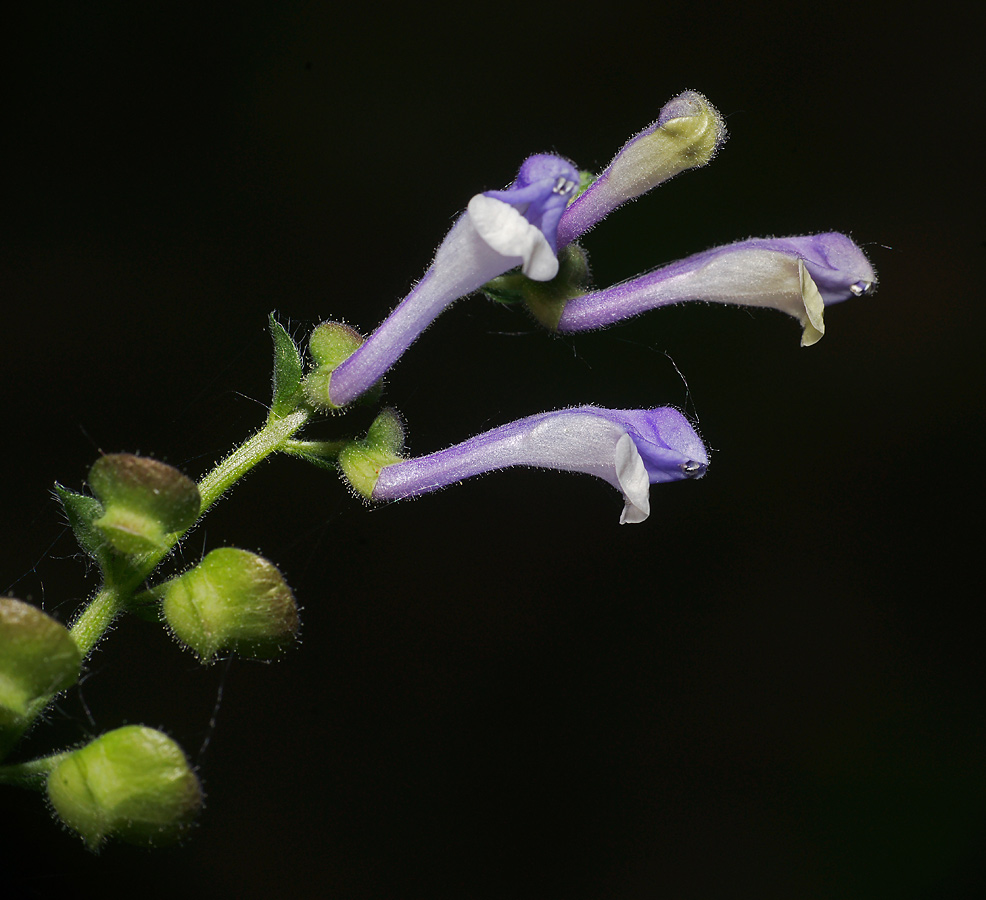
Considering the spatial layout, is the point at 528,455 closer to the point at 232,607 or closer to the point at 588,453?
the point at 588,453

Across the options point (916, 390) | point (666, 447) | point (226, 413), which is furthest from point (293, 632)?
point (916, 390)

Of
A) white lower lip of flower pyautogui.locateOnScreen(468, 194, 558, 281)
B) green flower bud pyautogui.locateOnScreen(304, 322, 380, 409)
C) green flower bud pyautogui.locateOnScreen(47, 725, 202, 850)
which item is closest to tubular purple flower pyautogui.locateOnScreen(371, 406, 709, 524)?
green flower bud pyautogui.locateOnScreen(304, 322, 380, 409)

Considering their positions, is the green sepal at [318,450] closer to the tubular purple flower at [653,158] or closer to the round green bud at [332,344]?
the round green bud at [332,344]

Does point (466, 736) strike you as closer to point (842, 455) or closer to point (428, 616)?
point (428, 616)

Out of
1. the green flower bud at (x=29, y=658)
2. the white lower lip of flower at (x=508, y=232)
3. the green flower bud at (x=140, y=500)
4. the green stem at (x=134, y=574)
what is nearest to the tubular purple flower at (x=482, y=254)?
the white lower lip of flower at (x=508, y=232)

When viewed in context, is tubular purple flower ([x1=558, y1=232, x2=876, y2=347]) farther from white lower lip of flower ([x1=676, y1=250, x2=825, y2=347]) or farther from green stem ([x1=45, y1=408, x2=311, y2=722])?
green stem ([x1=45, y1=408, x2=311, y2=722])

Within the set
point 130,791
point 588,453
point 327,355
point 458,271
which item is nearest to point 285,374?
point 327,355
